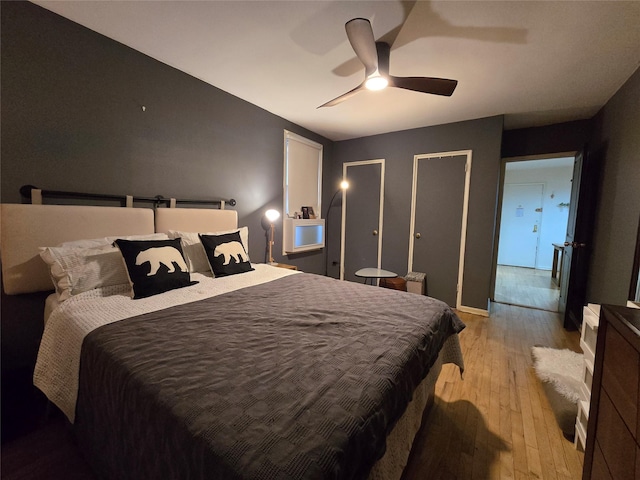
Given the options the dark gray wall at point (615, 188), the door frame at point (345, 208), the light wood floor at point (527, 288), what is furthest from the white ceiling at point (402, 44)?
the light wood floor at point (527, 288)

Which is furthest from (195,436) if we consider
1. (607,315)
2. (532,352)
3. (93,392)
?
(532,352)

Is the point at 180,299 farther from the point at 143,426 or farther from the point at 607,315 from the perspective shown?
the point at 607,315

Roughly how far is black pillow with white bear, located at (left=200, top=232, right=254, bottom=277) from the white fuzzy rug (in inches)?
98.3

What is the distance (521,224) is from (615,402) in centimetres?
682

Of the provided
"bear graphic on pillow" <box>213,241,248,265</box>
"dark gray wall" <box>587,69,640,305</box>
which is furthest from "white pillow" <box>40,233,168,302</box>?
"dark gray wall" <box>587,69,640,305</box>

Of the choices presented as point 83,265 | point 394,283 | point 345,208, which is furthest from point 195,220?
point 345,208

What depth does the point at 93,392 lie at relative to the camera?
1.09 metres

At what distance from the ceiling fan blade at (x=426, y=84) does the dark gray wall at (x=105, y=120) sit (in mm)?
1827

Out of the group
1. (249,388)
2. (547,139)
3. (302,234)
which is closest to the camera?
(249,388)

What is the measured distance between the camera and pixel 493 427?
1591mm

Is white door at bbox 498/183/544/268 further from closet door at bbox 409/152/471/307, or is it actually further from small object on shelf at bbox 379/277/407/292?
small object on shelf at bbox 379/277/407/292

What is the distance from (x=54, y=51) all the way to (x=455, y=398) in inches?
141

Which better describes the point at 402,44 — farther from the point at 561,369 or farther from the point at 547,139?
the point at 547,139

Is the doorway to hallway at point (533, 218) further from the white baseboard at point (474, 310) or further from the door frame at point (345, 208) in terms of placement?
the door frame at point (345, 208)
